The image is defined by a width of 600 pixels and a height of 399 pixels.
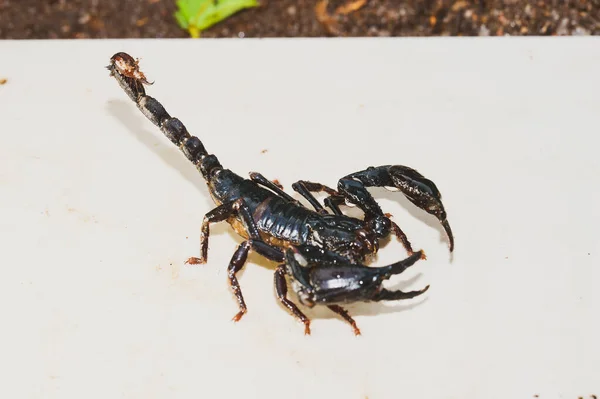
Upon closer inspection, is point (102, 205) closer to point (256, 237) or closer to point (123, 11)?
point (256, 237)

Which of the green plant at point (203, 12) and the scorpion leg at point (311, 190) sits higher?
the green plant at point (203, 12)

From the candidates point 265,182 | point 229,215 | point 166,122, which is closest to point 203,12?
point 166,122

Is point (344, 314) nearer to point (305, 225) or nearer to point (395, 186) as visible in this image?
point (305, 225)

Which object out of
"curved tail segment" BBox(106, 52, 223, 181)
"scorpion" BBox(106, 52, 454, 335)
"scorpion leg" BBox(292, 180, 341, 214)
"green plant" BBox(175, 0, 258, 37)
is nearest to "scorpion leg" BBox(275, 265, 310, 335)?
"scorpion" BBox(106, 52, 454, 335)

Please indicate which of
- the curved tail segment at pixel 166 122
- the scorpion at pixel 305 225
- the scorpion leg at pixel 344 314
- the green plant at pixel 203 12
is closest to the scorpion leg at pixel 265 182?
the scorpion at pixel 305 225

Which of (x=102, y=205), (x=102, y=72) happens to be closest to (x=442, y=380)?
(x=102, y=205)

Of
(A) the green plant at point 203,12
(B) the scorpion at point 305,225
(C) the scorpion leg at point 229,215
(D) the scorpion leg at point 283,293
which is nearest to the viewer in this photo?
(B) the scorpion at point 305,225

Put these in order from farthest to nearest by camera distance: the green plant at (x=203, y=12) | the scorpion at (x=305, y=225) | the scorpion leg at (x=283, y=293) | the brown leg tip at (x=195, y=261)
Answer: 1. the green plant at (x=203, y=12)
2. the brown leg tip at (x=195, y=261)
3. the scorpion leg at (x=283, y=293)
4. the scorpion at (x=305, y=225)

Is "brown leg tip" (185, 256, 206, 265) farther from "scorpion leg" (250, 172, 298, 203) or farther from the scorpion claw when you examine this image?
the scorpion claw

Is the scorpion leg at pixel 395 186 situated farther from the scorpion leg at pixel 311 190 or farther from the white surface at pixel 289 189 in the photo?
the white surface at pixel 289 189
